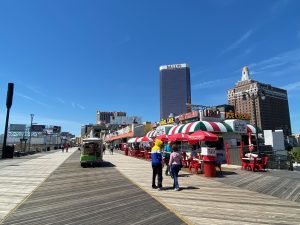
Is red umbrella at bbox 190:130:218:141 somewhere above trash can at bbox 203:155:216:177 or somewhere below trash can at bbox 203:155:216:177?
above

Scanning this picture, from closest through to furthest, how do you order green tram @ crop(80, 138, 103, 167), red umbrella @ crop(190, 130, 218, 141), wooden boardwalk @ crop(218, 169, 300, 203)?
wooden boardwalk @ crop(218, 169, 300, 203) < red umbrella @ crop(190, 130, 218, 141) < green tram @ crop(80, 138, 103, 167)

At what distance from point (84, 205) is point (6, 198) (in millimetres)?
3066

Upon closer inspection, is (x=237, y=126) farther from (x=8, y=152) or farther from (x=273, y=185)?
(x=8, y=152)

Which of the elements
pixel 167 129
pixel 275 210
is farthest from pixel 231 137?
pixel 275 210

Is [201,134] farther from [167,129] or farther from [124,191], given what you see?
[167,129]

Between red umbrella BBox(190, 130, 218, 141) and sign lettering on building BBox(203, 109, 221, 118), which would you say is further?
sign lettering on building BBox(203, 109, 221, 118)

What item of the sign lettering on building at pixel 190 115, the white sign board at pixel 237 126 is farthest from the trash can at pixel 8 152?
the white sign board at pixel 237 126

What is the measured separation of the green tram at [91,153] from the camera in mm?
22609

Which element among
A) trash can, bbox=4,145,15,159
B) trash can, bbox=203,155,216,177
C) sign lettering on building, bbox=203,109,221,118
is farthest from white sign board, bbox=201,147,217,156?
trash can, bbox=4,145,15,159

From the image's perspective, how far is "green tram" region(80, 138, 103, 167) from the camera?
2261cm

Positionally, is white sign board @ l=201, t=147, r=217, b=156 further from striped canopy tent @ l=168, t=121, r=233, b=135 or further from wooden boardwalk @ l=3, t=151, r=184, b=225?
striped canopy tent @ l=168, t=121, r=233, b=135

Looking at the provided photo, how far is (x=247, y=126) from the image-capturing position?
96.9 ft

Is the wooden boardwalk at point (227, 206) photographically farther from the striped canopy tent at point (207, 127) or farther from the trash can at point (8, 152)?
the trash can at point (8, 152)

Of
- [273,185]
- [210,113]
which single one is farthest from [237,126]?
[273,185]
